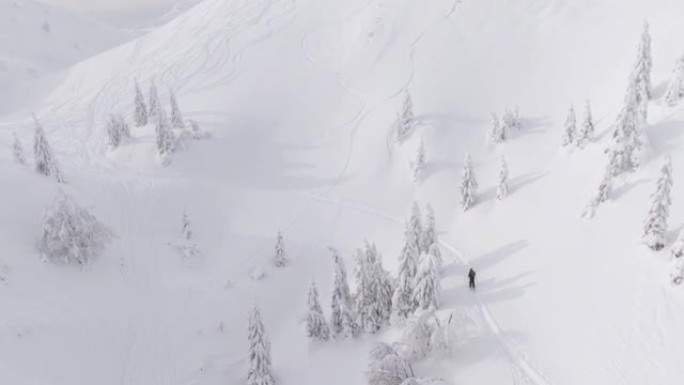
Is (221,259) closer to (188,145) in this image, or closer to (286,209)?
(286,209)

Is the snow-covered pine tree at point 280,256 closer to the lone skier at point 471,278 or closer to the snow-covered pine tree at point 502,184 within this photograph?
the lone skier at point 471,278

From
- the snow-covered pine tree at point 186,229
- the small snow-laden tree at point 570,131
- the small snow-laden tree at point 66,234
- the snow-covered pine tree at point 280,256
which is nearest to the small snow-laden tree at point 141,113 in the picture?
the snow-covered pine tree at point 186,229

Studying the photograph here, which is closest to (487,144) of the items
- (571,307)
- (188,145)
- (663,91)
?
(663,91)

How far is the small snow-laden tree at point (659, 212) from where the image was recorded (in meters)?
27.6

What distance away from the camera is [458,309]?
31750 millimetres

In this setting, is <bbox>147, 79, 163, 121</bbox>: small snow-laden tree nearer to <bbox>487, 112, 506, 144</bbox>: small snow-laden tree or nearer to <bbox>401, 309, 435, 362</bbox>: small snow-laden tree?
<bbox>487, 112, 506, 144</bbox>: small snow-laden tree

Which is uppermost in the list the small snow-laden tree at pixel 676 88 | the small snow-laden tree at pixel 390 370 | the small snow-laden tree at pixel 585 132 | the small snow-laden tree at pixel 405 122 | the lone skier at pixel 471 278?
the small snow-laden tree at pixel 405 122

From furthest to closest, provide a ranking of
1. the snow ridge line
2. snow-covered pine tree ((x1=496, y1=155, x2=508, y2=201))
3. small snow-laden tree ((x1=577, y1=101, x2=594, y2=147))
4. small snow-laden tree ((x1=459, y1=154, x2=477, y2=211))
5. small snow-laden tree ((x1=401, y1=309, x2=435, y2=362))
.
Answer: small snow-laden tree ((x1=459, y1=154, x2=477, y2=211)) → snow-covered pine tree ((x1=496, y1=155, x2=508, y2=201)) → small snow-laden tree ((x1=577, y1=101, x2=594, y2=147)) → small snow-laden tree ((x1=401, y1=309, x2=435, y2=362)) → the snow ridge line

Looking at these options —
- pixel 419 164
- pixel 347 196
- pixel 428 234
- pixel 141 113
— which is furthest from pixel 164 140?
pixel 428 234

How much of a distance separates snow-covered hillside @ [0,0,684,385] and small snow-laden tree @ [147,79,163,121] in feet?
6.73

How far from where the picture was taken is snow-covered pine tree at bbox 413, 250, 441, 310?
99.3ft

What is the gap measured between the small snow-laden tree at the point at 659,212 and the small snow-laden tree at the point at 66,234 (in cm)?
3475

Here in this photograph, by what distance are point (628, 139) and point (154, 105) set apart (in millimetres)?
42299

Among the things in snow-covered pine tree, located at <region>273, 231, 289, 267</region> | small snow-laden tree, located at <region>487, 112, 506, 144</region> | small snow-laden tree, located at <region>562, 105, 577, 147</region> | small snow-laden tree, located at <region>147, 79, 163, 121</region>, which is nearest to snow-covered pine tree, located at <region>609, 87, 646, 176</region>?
small snow-laden tree, located at <region>562, 105, 577, 147</region>
